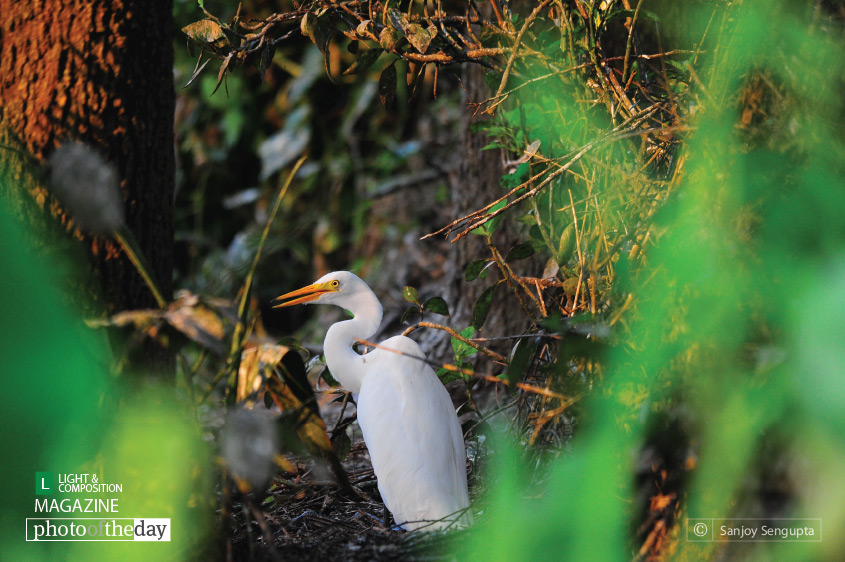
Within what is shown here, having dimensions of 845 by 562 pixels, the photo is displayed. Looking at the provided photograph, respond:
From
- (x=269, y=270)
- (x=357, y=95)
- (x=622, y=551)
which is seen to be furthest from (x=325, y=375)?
(x=357, y=95)

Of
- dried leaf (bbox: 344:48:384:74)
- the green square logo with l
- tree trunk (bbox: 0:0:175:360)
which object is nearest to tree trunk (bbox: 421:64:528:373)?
dried leaf (bbox: 344:48:384:74)

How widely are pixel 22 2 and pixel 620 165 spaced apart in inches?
48.0

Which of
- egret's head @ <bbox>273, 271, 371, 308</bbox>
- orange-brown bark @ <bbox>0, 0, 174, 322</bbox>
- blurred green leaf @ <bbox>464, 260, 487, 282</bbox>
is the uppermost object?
orange-brown bark @ <bbox>0, 0, 174, 322</bbox>

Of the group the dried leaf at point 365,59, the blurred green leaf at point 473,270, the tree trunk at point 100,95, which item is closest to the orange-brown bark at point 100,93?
the tree trunk at point 100,95

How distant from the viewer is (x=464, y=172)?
2.53 metres

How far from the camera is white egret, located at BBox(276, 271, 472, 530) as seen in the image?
1501 mm

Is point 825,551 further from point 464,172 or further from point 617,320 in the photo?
point 464,172

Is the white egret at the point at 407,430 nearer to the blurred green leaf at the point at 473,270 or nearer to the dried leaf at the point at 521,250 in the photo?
the blurred green leaf at the point at 473,270

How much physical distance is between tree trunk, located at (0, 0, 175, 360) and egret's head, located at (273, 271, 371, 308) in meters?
0.54

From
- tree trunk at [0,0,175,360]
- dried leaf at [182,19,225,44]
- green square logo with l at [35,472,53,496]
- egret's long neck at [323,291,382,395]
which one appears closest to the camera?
green square logo with l at [35,472,53,496]

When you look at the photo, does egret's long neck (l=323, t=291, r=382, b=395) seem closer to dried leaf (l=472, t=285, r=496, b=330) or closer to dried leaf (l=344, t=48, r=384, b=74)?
dried leaf (l=472, t=285, r=496, b=330)

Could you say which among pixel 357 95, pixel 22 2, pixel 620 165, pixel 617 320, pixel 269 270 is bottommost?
pixel 617 320

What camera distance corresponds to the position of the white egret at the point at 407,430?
1.50 m

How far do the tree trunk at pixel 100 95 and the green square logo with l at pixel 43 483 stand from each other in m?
0.51
